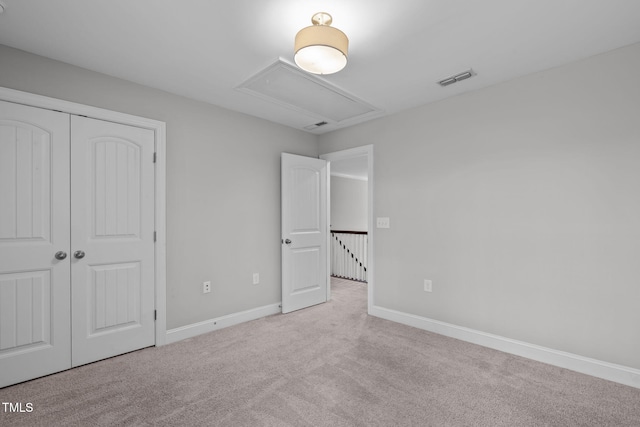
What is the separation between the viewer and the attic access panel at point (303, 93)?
2.54 metres

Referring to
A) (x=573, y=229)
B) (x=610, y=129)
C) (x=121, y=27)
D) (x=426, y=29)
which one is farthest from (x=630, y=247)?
(x=121, y=27)

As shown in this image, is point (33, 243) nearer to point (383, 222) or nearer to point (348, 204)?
point (383, 222)

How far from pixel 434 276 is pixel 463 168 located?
1.15m

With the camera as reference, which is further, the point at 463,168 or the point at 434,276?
the point at 434,276

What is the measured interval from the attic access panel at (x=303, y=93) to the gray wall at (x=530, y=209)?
22.3 inches

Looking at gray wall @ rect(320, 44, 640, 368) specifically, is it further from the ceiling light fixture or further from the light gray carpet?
the ceiling light fixture

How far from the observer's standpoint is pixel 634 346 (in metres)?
2.13

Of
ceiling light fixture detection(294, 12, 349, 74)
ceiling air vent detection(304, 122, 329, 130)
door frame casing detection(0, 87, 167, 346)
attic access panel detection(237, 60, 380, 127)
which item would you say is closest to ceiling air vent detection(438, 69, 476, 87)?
attic access panel detection(237, 60, 380, 127)

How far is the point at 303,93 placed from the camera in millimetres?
2893

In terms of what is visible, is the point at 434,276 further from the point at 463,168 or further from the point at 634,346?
the point at 634,346

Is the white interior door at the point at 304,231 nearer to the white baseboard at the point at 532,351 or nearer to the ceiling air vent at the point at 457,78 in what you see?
the white baseboard at the point at 532,351

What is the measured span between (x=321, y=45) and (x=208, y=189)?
2015 millimetres

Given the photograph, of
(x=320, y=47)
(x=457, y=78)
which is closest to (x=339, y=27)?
(x=320, y=47)

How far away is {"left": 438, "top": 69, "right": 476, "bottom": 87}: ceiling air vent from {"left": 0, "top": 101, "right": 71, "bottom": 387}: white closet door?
3.16m
